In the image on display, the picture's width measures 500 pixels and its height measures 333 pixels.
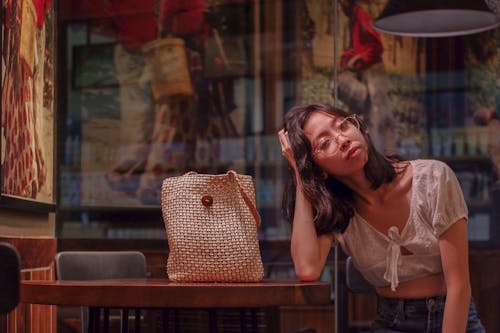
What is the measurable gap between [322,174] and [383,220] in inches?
9.4

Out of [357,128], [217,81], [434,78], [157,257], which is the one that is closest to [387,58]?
[434,78]

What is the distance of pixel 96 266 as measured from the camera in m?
3.34

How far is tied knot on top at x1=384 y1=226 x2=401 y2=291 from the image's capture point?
2.53 meters

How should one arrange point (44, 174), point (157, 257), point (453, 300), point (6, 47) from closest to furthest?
point (453, 300) → point (6, 47) → point (44, 174) → point (157, 257)

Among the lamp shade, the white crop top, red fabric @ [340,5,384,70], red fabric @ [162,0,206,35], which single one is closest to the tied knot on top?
the white crop top

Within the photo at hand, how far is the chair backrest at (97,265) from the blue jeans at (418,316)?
123cm

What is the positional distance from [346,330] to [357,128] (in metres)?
3.01

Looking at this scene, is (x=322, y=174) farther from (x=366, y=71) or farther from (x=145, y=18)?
(x=145, y=18)

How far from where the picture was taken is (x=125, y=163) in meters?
5.51

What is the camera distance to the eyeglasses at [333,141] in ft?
8.27

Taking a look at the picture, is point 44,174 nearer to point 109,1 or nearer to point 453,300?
point 109,1

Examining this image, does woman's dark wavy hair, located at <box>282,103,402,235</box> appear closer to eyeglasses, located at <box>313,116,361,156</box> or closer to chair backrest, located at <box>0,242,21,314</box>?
eyeglasses, located at <box>313,116,361,156</box>

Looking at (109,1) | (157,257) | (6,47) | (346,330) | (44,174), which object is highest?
(109,1)

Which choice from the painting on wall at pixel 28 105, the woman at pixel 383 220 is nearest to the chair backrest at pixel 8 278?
the woman at pixel 383 220
